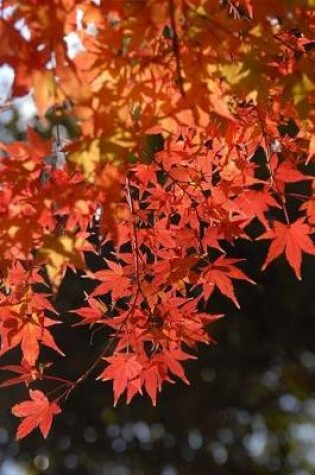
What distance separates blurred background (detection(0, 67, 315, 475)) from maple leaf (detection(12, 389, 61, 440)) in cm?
311

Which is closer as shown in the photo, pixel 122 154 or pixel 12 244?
pixel 122 154

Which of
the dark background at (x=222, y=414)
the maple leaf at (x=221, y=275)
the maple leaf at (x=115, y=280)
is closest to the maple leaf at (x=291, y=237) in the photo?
the maple leaf at (x=221, y=275)

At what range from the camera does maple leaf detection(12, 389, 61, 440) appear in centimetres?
148

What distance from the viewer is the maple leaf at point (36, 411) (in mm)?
1484

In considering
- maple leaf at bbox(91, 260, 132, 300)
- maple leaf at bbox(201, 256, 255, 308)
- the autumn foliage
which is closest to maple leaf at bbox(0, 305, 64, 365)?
the autumn foliage

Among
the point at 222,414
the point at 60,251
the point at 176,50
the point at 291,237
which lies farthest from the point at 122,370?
the point at 222,414

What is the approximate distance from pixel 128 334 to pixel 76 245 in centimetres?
54

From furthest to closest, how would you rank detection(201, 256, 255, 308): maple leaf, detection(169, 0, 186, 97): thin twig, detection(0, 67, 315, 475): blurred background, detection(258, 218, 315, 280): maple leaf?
1. detection(0, 67, 315, 475): blurred background
2. detection(201, 256, 255, 308): maple leaf
3. detection(258, 218, 315, 280): maple leaf
4. detection(169, 0, 186, 97): thin twig

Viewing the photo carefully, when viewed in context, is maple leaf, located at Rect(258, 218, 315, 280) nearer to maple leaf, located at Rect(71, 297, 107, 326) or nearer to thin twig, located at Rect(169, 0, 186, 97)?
maple leaf, located at Rect(71, 297, 107, 326)

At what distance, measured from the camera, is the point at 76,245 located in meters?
1.02

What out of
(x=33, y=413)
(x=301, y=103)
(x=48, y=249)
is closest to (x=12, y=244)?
(x=48, y=249)

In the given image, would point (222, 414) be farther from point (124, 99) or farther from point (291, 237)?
point (124, 99)

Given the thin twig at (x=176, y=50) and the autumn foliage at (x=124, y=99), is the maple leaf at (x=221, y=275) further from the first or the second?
the thin twig at (x=176, y=50)

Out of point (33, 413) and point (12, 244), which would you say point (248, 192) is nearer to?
point (12, 244)
